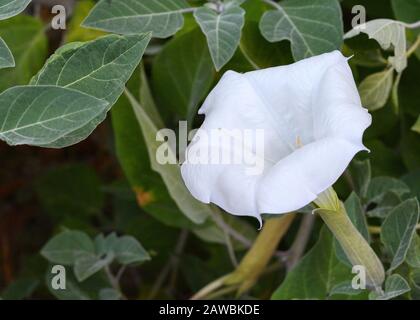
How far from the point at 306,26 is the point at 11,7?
302 millimetres

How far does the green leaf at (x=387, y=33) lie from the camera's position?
0.74m

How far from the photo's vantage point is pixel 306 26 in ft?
2.53

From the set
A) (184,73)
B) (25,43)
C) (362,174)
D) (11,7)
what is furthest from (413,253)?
(25,43)

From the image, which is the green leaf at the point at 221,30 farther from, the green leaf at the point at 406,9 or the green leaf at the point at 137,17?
the green leaf at the point at 406,9

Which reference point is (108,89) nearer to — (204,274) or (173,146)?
(173,146)

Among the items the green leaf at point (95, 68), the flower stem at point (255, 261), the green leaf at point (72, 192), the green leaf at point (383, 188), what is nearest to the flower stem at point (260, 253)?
the flower stem at point (255, 261)

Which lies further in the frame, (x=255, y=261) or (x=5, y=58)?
(x=255, y=261)

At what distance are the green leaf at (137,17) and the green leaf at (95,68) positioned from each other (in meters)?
0.09

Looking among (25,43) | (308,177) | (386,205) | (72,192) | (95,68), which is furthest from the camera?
(72,192)

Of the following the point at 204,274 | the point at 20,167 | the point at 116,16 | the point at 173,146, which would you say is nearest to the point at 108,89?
the point at 116,16

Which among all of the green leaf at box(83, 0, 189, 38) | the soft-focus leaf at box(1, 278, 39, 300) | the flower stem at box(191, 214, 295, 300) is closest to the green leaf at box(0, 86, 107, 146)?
the green leaf at box(83, 0, 189, 38)

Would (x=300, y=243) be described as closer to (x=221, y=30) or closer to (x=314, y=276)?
(x=314, y=276)
